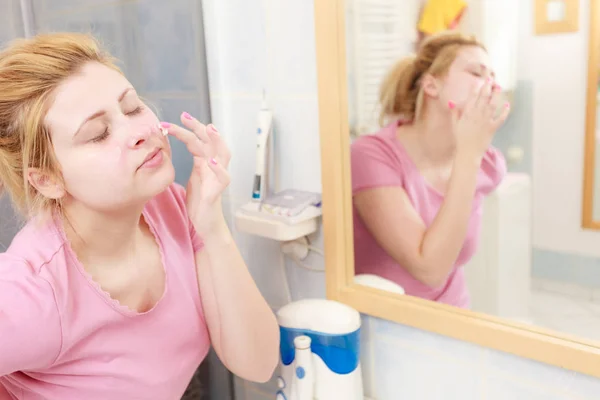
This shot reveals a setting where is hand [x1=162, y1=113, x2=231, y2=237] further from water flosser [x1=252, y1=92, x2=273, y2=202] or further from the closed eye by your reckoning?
water flosser [x1=252, y1=92, x2=273, y2=202]

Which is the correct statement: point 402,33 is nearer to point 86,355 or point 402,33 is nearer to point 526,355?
point 526,355

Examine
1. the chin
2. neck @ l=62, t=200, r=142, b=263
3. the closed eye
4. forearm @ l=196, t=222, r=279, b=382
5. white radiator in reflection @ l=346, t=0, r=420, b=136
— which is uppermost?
white radiator in reflection @ l=346, t=0, r=420, b=136

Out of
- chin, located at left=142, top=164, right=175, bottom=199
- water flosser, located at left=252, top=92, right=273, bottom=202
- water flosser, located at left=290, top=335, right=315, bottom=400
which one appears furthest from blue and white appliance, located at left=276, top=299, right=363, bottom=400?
chin, located at left=142, top=164, right=175, bottom=199

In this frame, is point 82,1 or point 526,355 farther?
point 82,1

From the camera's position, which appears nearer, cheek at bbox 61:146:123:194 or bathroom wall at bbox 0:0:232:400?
cheek at bbox 61:146:123:194

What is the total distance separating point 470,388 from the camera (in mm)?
939

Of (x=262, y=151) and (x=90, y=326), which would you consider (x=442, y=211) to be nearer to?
(x=262, y=151)

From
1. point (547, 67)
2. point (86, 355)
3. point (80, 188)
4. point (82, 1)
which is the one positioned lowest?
point (86, 355)

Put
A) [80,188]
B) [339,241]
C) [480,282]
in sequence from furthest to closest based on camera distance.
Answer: [339,241], [480,282], [80,188]

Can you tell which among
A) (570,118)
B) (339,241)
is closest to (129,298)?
(339,241)

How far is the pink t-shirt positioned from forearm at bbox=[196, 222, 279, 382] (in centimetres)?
2

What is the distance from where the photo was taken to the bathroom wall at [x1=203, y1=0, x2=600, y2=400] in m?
0.82

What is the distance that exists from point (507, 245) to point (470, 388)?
0.78 ft

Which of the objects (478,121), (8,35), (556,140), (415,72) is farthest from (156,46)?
(556,140)
